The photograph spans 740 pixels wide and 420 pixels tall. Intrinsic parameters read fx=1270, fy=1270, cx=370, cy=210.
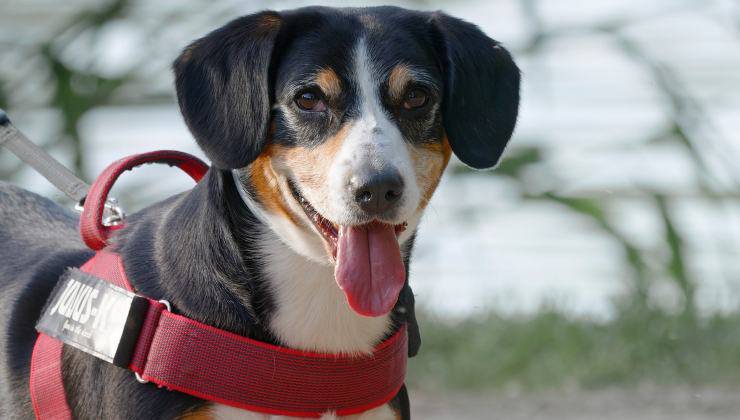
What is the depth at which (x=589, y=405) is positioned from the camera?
511cm

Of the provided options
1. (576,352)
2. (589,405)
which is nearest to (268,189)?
(589,405)

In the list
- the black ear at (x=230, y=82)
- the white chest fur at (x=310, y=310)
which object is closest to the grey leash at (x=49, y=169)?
the black ear at (x=230, y=82)

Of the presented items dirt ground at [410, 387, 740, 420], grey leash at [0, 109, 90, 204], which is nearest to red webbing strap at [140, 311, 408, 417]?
grey leash at [0, 109, 90, 204]

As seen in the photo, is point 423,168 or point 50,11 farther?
point 50,11

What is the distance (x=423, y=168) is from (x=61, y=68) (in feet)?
16.0

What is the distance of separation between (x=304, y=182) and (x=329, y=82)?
236mm

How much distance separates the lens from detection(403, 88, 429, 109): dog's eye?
2803 millimetres

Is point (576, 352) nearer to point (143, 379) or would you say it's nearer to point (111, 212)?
point (111, 212)

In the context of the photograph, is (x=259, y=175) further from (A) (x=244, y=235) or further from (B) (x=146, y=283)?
(B) (x=146, y=283)

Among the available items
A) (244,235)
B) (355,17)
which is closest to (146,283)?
(244,235)

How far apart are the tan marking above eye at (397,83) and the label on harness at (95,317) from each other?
2.30ft

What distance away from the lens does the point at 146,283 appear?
2693mm

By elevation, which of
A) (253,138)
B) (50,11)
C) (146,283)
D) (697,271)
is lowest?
(697,271)

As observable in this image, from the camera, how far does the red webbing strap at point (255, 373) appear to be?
8.38 feet
